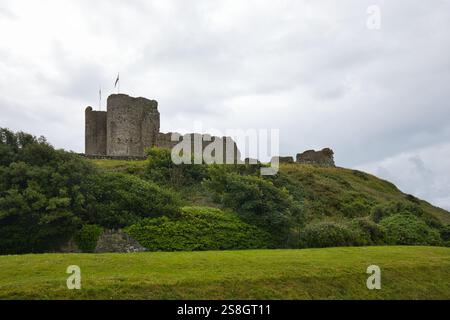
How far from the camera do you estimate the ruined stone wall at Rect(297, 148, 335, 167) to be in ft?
217

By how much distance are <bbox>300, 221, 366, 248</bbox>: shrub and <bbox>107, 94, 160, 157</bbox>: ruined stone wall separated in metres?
32.5

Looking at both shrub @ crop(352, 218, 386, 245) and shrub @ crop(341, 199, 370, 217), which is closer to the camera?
shrub @ crop(352, 218, 386, 245)

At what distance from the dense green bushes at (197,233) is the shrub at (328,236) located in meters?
1.94

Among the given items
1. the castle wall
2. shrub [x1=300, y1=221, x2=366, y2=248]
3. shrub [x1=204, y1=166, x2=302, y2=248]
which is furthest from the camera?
the castle wall

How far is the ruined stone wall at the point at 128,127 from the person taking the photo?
52.3 m

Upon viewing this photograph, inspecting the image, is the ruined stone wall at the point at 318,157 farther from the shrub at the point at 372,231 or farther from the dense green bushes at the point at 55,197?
the dense green bushes at the point at 55,197

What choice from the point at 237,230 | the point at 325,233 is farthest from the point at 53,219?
the point at 325,233

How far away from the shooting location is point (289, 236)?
2339 centimetres

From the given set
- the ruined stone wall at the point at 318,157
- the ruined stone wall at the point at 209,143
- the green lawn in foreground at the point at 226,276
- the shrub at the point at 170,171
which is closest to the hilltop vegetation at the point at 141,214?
the green lawn in foreground at the point at 226,276

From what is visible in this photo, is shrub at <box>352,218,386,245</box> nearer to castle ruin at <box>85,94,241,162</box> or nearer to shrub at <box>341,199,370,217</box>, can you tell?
shrub at <box>341,199,370,217</box>

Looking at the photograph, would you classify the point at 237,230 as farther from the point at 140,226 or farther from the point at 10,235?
the point at 10,235

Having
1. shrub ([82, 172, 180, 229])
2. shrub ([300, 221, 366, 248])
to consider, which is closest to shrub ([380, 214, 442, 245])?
shrub ([300, 221, 366, 248])

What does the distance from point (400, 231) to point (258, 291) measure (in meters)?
15.1
